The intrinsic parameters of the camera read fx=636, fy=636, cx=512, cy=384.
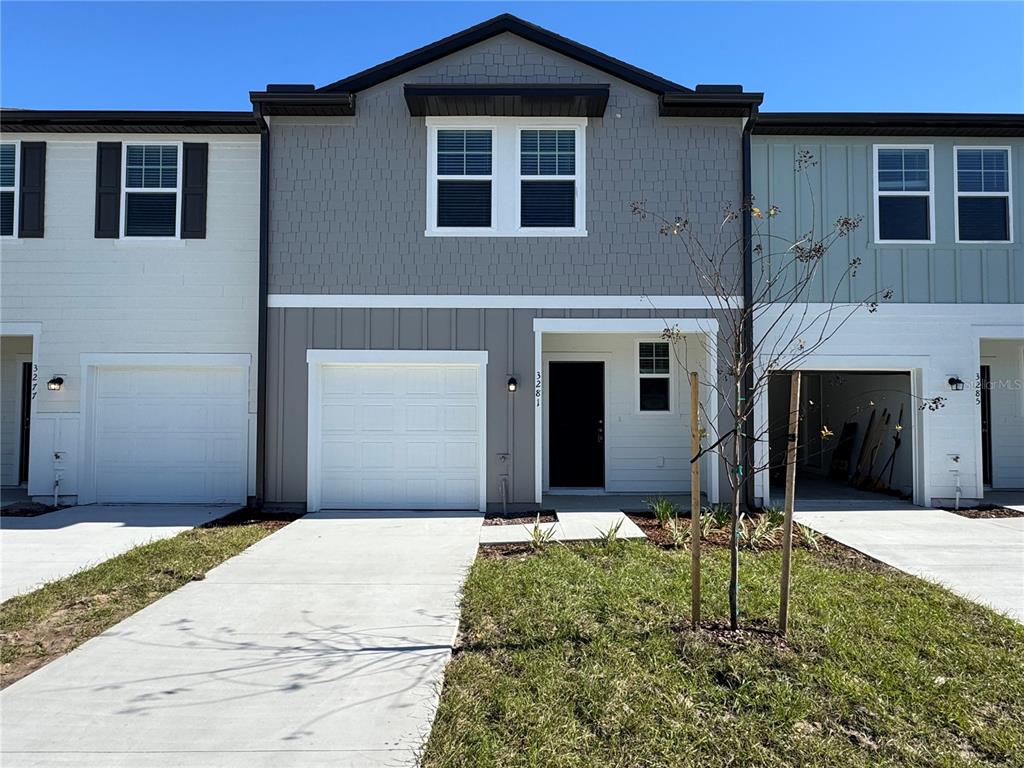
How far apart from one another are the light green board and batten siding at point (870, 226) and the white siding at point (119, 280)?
787cm

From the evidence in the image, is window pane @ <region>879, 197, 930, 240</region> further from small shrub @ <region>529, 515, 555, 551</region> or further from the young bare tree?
small shrub @ <region>529, 515, 555, 551</region>

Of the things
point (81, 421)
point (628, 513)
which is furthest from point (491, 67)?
point (81, 421)

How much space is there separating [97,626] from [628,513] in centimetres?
631

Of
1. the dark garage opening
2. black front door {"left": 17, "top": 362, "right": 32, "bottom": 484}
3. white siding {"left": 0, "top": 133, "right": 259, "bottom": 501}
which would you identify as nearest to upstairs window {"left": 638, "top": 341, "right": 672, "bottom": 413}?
the dark garage opening

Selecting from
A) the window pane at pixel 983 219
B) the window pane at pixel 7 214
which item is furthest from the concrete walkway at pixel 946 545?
the window pane at pixel 7 214

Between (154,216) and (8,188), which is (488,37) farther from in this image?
(8,188)

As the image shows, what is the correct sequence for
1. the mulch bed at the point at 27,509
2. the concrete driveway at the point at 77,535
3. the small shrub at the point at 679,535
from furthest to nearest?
the mulch bed at the point at 27,509 < the small shrub at the point at 679,535 < the concrete driveway at the point at 77,535

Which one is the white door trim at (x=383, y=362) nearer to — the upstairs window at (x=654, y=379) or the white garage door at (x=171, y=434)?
the white garage door at (x=171, y=434)

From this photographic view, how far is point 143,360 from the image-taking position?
955 cm

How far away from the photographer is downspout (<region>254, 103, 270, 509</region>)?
9.06m

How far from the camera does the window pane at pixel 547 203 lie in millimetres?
9281

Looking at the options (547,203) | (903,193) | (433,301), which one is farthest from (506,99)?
(903,193)

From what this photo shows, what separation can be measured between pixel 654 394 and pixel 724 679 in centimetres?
707

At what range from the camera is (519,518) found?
28.6 ft
